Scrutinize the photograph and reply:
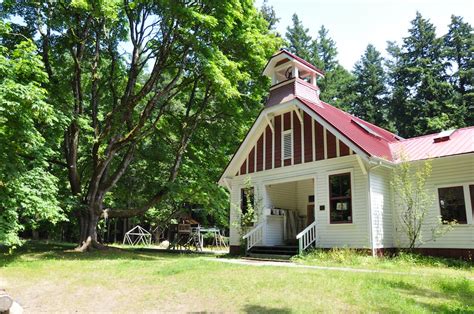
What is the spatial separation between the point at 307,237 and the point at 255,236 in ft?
8.27

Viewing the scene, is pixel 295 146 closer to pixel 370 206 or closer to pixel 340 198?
pixel 340 198

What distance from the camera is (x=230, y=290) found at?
289 inches

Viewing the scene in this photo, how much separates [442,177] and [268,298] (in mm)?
9717

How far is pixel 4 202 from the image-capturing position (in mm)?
11219

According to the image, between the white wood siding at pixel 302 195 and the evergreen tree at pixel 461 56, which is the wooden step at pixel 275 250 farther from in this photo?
the evergreen tree at pixel 461 56

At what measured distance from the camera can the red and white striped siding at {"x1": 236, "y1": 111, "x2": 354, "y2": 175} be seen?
14.4 metres

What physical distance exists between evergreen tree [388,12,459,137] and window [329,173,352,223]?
26.2 m

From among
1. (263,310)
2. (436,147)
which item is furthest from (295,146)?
(263,310)

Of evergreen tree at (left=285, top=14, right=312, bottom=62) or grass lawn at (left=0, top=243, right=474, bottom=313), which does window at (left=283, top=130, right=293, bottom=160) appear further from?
evergreen tree at (left=285, top=14, right=312, bottom=62)

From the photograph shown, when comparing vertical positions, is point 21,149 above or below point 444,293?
above

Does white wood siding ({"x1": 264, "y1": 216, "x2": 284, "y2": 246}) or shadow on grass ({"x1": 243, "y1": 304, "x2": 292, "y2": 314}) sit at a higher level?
white wood siding ({"x1": 264, "y1": 216, "x2": 284, "y2": 246})

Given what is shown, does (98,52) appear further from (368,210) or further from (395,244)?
(395,244)

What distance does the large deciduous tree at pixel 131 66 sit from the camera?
15.4 meters

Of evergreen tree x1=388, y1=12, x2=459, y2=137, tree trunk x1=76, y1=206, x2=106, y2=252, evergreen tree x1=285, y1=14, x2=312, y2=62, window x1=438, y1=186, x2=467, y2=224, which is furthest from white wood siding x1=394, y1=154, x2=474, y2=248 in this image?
evergreen tree x1=285, y1=14, x2=312, y2=62
